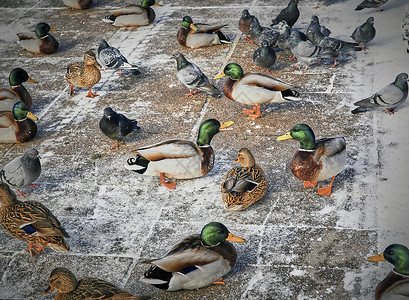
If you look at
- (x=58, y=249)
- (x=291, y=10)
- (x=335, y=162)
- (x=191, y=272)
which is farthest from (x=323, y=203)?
(x=291, y=10)

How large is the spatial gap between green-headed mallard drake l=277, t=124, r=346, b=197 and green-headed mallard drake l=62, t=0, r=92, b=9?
7171mm

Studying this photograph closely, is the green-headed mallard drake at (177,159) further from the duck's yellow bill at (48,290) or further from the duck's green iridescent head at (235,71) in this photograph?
the duck's yellow bill at (48,290)

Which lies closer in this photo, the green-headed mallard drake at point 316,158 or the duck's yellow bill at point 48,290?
the duck's yellow bill at point 48,290

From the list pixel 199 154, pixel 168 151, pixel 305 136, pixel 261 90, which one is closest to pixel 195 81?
pixel 261 90

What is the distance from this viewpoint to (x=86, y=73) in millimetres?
7867

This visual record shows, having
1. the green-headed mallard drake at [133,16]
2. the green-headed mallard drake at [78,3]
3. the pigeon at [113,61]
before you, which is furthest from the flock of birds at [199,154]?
the green-headed mallard drake at [78,3]

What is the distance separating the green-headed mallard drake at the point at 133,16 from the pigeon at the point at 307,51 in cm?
325

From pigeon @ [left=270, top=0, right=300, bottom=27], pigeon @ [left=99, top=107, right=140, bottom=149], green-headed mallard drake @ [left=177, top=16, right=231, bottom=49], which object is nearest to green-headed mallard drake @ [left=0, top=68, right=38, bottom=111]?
pigeon @ [left=99, top=107, right=140, bottom=149]

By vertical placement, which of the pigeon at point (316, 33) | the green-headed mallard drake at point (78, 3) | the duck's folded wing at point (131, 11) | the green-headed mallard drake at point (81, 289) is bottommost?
the green-headed mallard drake at point (78, 3)

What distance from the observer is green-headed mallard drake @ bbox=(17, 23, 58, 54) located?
929cm

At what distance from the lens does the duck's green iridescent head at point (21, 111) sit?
267 inches

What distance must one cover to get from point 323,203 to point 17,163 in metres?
3.40

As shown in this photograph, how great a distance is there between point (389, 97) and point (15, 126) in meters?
4.90

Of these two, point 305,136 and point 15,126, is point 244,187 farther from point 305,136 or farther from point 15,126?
point 15,126
